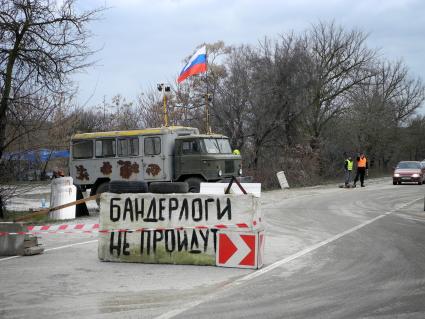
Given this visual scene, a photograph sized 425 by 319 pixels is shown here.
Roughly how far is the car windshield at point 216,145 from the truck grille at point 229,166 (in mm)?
434

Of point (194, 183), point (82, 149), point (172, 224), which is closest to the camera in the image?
point (172, 224)

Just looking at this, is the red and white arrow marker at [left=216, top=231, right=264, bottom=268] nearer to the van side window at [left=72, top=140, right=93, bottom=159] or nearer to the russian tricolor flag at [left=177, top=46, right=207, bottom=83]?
the van side window at [left=72, top=140, right=93, bottom=159]

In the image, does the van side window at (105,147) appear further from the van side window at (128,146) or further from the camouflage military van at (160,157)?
the van side window at (128,146)

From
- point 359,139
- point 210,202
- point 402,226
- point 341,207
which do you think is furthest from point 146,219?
point 359,139

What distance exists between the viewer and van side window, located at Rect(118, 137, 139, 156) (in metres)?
20.8

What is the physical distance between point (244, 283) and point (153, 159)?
1352 centimetres

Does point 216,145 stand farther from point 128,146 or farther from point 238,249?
point 238,249

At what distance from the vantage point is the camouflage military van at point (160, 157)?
20.3m

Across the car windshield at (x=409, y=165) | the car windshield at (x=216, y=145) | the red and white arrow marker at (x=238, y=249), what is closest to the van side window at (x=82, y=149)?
the car windshield at (x=216, y=145)

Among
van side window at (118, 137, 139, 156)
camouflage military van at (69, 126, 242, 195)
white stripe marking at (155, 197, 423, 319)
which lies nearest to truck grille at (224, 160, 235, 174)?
camouflage military van at (69, 126, 242, 195)

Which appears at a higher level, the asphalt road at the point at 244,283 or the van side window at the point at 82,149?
the van side window at the point at 82,149

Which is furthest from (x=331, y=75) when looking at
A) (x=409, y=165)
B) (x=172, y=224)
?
(x=172, y=224)

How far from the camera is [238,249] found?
8.38 meters

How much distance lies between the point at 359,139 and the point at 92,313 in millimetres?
44438
